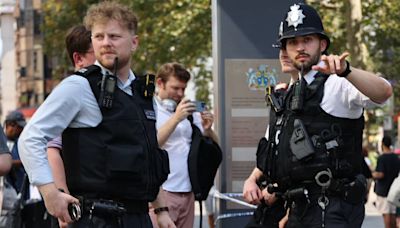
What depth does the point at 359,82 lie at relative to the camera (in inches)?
190

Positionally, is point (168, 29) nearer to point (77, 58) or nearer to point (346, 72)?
point (77, 58)

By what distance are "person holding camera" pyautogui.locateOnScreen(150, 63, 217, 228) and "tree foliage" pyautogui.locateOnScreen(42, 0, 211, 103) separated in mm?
18127

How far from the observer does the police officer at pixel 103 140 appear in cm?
464

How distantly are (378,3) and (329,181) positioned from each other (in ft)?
79.5

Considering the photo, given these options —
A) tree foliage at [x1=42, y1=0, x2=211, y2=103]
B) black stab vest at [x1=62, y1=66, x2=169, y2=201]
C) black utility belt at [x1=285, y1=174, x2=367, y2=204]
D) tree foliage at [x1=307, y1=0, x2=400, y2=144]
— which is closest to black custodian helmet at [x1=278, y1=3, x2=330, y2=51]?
black utility belt at [x1=285, y1=174, x2=367, y2=204]

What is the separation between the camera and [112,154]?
4730 mm

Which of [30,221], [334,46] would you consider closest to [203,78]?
[334,46]

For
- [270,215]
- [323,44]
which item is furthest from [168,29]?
[323,44]

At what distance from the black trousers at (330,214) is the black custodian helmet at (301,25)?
93cm

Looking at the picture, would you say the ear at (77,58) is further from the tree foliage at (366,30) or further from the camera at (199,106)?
the tree foliage at (366,30)

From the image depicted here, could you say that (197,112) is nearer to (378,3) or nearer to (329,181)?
(329,181)

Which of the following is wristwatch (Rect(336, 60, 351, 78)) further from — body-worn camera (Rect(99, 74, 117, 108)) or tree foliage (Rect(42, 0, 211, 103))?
tree foliage (Rect(42, 0, 211, 103))

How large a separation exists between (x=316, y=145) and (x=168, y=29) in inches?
868

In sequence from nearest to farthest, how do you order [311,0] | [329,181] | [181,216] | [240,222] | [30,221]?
[329,181] → [181,216] → [240,222] → [30,221] → [311,0]
